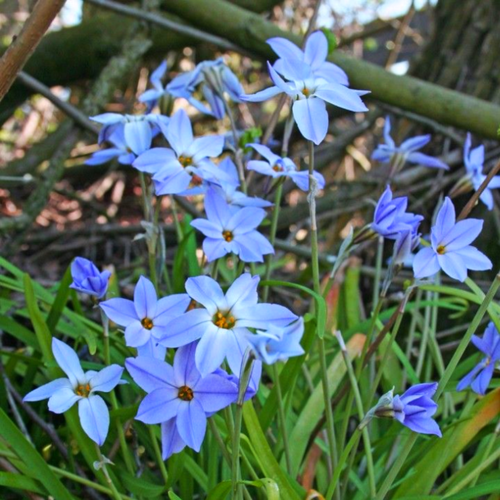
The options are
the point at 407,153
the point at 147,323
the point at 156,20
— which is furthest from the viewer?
the point at 156,20

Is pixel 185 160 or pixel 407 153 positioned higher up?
pixel 407 153

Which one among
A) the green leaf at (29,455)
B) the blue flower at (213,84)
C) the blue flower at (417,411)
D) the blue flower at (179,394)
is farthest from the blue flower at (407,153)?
the green leaf at (29,455)

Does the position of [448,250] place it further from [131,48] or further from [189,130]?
[131,48]

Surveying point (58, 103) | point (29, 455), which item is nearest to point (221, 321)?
point (29, 455)

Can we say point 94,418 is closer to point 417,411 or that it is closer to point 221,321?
point 221,321

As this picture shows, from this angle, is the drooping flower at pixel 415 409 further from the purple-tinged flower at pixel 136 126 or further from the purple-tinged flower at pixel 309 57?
the purple-tinged flower at pixel 136 126

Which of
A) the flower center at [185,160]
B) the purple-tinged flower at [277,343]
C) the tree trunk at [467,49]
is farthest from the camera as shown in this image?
the tree trunk at [467,49]

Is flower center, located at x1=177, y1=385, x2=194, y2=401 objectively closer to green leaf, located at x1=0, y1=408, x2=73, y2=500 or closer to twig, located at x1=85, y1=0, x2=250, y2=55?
green leaf, located at x1=0, y1=408, x2=73, y2=500
